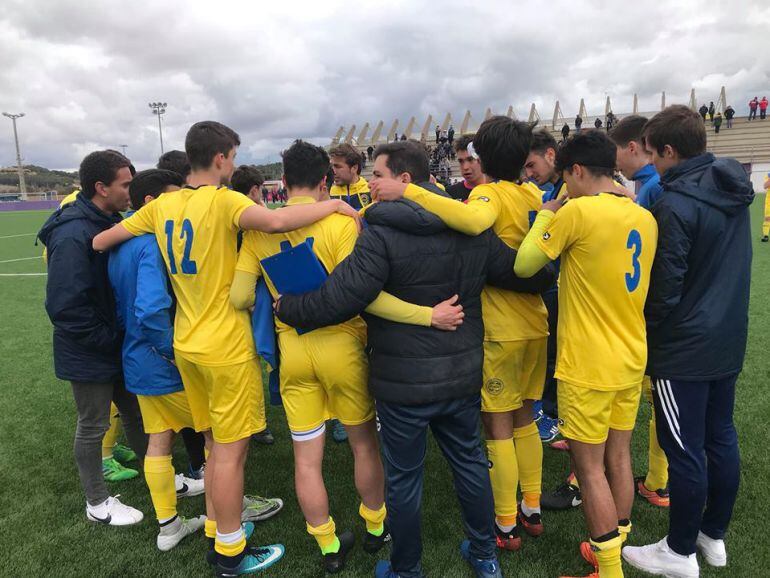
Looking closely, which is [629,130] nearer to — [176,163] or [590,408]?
[590,408]

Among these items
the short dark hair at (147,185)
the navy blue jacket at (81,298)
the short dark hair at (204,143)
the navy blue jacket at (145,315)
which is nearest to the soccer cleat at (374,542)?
the navy blue jacket at (145,315)

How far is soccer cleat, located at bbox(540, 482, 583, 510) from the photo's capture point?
3.04 metres

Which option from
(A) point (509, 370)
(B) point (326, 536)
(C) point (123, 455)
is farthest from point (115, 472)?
(A) point (509, 370)

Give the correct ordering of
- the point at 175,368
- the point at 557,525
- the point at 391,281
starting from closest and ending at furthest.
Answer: the point at 391,281 < the point at 175,368 < the point at 557,525

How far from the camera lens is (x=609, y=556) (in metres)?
2.23

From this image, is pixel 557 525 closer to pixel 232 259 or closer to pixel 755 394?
pixel 232 259

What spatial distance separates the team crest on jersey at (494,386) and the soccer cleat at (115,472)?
9.11 ft

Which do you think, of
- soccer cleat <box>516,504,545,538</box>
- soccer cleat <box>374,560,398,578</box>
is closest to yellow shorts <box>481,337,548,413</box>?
soccer cleat <box>516,504,545,538</box>

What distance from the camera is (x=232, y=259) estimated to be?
2.51 m

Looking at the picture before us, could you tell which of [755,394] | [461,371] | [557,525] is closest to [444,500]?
[557,525]

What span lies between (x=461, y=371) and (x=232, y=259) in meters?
1.28

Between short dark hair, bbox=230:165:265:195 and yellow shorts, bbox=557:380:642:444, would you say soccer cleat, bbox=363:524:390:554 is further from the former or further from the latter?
short dark hair, bbox=230:165:265:195

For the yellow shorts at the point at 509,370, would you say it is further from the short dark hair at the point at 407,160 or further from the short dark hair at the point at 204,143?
the short dark hair at the point at 204,143

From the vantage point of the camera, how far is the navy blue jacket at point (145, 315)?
8.41ft
